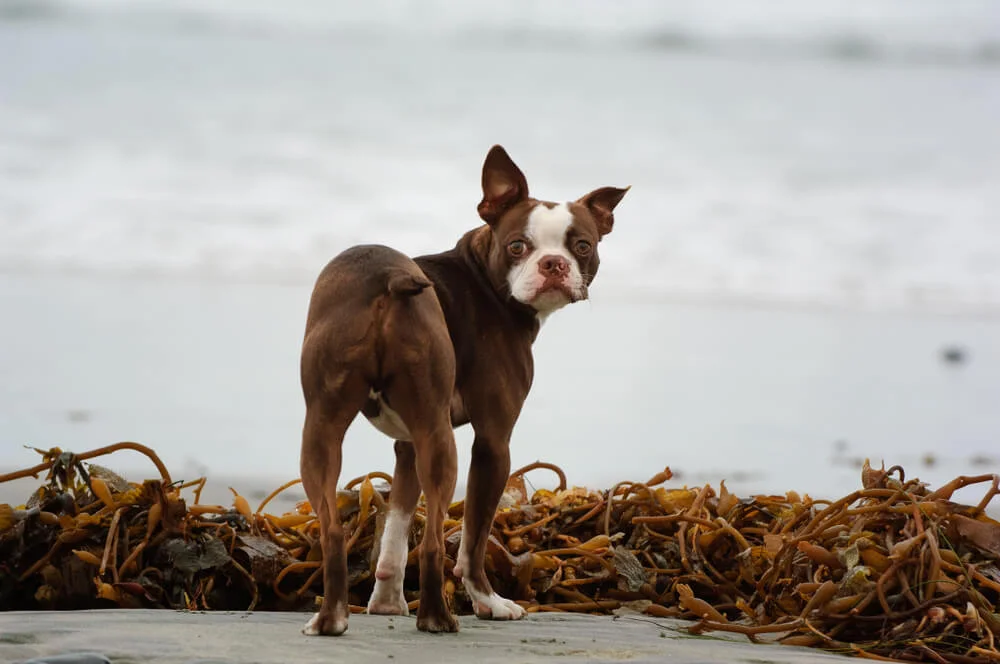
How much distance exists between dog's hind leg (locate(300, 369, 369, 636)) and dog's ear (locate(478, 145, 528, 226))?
3.40ft

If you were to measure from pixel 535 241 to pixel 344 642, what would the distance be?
1.53m

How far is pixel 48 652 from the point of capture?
289cm

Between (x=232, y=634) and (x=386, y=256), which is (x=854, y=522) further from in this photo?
(x=232, y=634)

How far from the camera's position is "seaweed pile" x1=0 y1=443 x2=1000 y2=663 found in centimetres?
368

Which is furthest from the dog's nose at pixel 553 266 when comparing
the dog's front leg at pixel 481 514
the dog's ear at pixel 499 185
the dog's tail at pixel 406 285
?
the dog's tail at pixel 406 285

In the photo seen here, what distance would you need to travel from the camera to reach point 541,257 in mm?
4090

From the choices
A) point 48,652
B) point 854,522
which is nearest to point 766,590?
point 854,522

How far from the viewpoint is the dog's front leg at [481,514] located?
4.08 metres

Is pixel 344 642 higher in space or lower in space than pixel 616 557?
lower

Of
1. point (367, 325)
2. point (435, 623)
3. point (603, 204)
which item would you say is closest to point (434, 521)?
point (435, 623)

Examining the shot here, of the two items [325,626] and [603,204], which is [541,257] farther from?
[325,626]

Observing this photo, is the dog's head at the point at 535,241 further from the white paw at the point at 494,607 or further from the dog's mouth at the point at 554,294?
the white paw at the point at 494,607

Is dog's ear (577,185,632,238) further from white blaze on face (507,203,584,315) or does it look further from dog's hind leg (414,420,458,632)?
dog's hind leg (414,420,458,632)

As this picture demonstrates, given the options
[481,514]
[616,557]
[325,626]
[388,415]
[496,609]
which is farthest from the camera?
[616,557]
